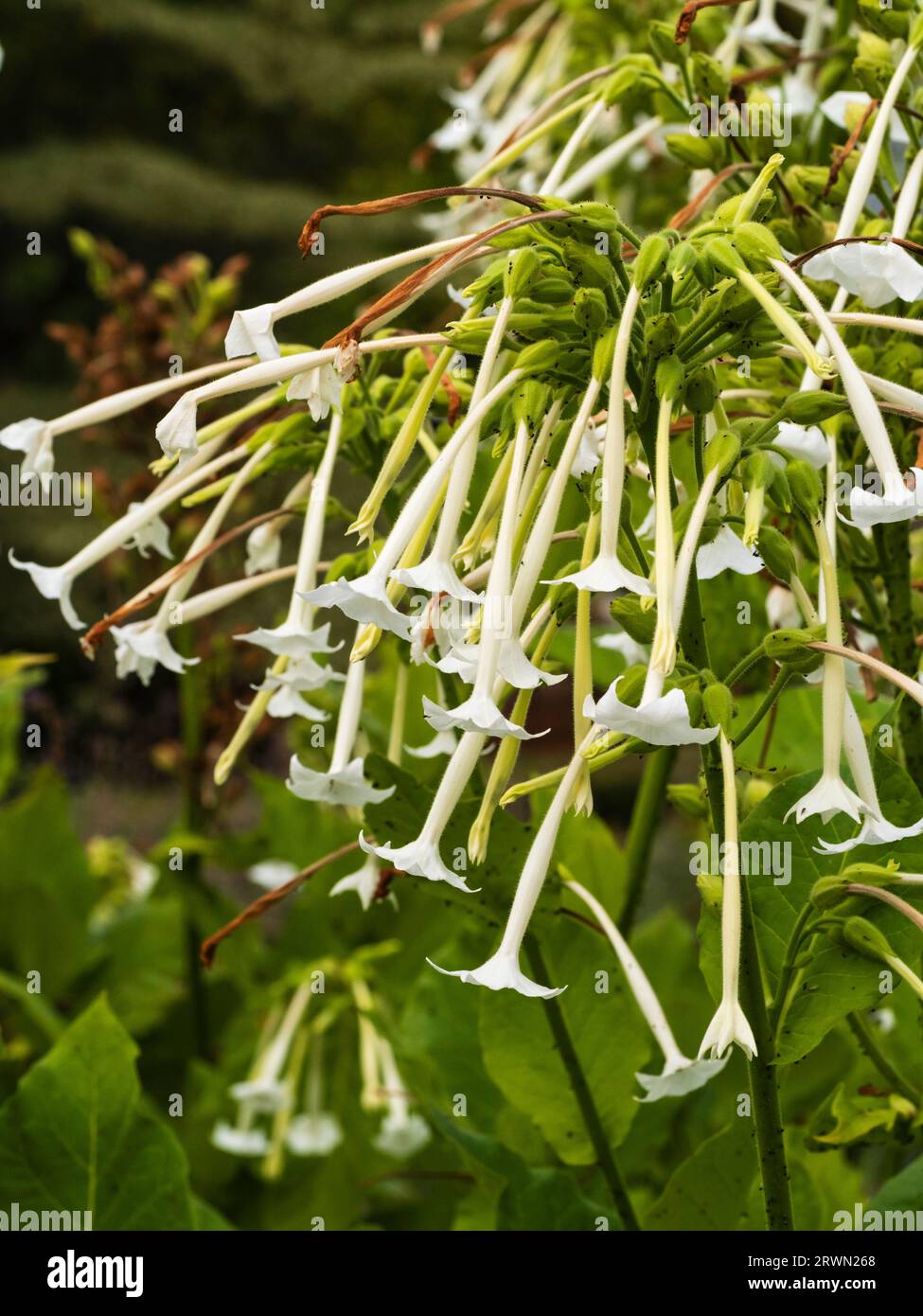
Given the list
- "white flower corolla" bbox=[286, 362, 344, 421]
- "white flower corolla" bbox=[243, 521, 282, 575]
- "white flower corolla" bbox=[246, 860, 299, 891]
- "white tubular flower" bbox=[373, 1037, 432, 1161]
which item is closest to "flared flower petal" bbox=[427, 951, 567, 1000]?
"white flower corolla" bbox=[286, 362, 344, 421]

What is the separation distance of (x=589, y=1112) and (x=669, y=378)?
0.42 metres

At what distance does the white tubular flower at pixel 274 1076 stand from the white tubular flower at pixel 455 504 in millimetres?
743

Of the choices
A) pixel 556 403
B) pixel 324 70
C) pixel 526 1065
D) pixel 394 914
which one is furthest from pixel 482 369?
pixel 324 70

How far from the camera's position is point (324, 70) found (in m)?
3.36

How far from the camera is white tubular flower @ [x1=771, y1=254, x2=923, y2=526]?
18.3 inches

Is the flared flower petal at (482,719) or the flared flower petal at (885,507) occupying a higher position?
the flared flower petal at (885,507)

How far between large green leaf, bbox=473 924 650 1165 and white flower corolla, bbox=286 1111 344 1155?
18.3 inches

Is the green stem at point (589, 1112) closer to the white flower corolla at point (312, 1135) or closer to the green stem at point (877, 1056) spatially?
the green stem at point (877, 1056)

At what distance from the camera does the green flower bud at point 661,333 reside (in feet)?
1.71

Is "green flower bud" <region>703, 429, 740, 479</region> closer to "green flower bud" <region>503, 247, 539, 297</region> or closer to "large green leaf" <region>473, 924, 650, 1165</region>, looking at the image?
"green flower bud" <region>503, 247, 539, 297</region>

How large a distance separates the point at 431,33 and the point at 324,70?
2042 millimetres

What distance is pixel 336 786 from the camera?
657 millimetres

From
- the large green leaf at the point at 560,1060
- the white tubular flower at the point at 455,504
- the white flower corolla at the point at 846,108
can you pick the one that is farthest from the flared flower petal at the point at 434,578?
the white flower corolla at the point at 846,108
